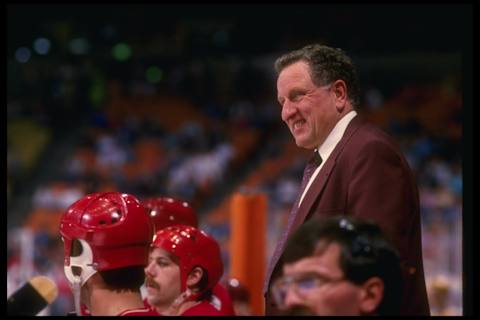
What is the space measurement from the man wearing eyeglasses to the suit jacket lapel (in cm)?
76

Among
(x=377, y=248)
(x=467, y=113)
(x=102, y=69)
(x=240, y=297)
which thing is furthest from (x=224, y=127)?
(x=377, y=248)

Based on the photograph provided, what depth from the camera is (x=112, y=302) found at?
2.88 meters

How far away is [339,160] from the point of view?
2.91 m

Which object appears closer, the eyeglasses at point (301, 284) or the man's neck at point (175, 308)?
the eyeglasses at point (301, 284)

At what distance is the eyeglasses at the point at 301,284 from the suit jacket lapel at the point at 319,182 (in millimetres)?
753

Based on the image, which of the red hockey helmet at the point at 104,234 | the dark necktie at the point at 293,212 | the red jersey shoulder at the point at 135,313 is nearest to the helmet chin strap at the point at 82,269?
the red hockey helmet at the point at 104,234

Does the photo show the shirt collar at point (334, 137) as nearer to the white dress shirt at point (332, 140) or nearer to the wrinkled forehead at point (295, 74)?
the white dress shirt at point (332, 140)

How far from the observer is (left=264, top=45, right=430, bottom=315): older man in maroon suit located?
2.77 m

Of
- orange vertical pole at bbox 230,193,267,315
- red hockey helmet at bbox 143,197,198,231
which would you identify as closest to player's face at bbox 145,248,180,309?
red hockey helmet at bbox 143,197,198,231

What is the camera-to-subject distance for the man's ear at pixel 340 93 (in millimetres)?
3049

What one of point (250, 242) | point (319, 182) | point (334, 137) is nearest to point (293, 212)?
point (319, 182)

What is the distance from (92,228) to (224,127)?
634 inches

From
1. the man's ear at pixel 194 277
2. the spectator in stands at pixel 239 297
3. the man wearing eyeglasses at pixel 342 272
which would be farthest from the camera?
the spectator in stands at pixel 239 297

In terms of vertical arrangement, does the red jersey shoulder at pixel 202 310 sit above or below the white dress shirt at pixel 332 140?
below
